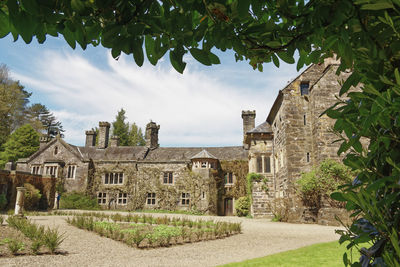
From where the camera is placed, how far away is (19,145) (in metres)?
40.5

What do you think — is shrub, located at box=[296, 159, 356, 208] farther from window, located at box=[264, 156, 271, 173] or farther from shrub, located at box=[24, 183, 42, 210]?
shrub, located at box=[24, 183, 42, 210]

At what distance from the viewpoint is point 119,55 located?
1534 millimetres

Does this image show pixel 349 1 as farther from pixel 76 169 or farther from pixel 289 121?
pixel 76 169

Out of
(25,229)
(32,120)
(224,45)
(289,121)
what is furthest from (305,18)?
(32,120)

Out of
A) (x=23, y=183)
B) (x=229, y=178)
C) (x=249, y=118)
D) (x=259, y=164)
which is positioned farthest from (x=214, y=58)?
(x=249, y=118)

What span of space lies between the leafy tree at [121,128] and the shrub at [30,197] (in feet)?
94.1

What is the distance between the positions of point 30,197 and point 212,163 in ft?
56.3

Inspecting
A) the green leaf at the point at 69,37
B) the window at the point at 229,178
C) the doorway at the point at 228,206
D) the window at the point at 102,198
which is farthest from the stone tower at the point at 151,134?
the green leaf at the point at 69,37

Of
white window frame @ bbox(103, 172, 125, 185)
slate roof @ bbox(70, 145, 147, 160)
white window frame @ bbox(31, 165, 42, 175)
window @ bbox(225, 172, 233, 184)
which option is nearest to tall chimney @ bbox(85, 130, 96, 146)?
slate roof @ bbox(70, 145, 147, 160)

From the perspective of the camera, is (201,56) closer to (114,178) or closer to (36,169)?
(114,178)

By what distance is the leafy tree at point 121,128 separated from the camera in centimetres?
5478

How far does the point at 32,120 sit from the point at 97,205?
27.7m

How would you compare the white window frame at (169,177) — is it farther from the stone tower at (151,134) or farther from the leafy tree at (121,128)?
the leafy tree at (121,128)

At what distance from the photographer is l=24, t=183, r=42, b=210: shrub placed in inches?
957
